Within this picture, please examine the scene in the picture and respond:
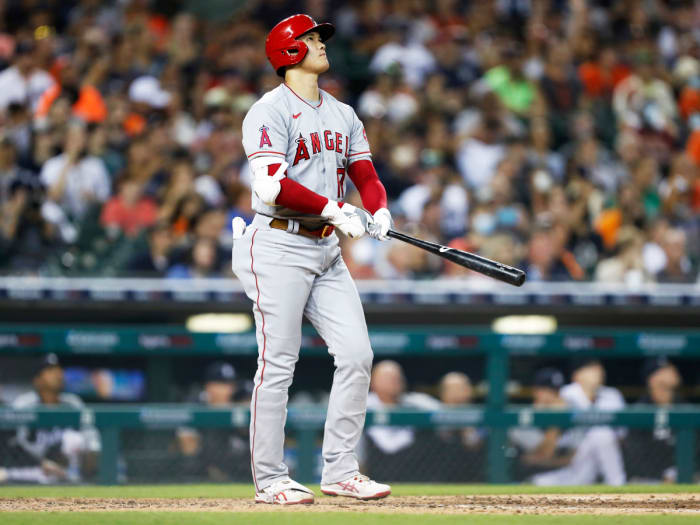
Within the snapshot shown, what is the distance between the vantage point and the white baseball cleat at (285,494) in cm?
448

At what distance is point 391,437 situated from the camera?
23.3 feet

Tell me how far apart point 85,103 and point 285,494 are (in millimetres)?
5844

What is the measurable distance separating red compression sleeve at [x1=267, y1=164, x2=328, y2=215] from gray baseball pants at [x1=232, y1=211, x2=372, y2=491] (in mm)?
222

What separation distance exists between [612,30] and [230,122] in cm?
528

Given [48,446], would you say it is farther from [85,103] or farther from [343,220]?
[85,103]

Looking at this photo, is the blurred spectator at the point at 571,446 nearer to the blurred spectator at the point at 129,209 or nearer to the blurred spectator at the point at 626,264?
the blurred spectator at the point at 626,264

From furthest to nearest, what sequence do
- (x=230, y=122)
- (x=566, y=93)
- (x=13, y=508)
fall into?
(x=566, y=93), (x=230, y=122), (x=13, y=508)

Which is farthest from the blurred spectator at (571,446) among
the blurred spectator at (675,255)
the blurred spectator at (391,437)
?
the blurred spectator at (675,255)

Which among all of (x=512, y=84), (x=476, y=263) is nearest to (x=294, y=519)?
(x=476, y=263)

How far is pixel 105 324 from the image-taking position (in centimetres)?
728

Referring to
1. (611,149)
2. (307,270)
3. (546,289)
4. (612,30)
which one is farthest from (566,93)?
(307,270)

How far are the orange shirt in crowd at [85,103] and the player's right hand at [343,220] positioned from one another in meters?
5.29

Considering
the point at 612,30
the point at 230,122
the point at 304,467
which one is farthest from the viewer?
the point at 612,30

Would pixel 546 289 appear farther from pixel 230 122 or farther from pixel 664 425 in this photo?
pixel 230 122
